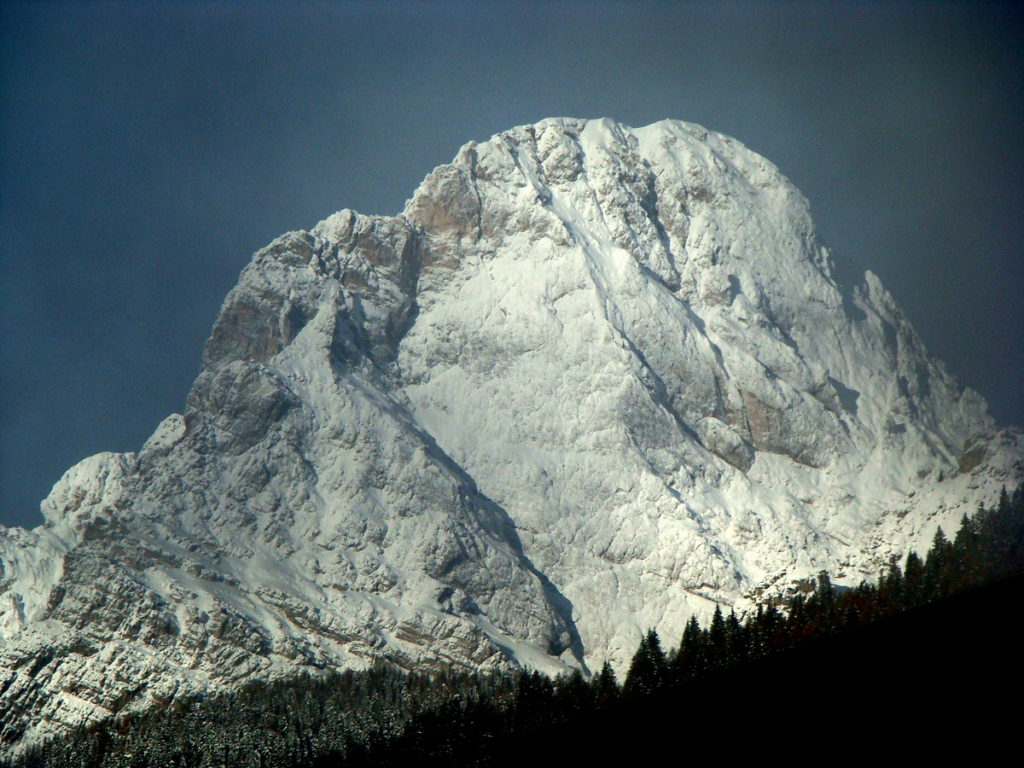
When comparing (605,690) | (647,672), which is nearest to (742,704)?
(647,672)

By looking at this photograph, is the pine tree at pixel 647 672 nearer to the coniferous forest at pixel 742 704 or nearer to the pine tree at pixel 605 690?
the coniferous forest at pixel 742 704

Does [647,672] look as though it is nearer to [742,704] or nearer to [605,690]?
[605,690]

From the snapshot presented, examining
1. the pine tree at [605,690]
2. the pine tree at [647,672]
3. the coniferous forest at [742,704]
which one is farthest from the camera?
the pine tree at [605,690]

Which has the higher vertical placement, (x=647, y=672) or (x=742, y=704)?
(x=647, y=672)

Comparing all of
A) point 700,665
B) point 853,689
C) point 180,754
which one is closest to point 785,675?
point 853,689

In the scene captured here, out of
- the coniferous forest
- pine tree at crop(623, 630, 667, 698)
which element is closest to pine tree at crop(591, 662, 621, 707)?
the coniferous forest

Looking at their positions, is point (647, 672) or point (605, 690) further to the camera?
point (605, 690)

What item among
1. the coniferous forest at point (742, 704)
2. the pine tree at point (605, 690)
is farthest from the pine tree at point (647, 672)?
the pine tree at point (605, 690)

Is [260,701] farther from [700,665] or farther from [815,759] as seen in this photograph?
[815,759]
